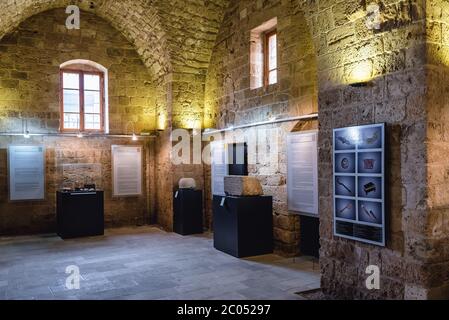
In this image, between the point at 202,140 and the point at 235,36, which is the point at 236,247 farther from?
the point at 235,36

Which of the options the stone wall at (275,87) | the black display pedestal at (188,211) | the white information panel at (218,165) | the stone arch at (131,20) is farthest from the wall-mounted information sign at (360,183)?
the stone arch at (131,20)

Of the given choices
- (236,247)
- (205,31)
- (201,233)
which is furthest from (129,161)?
(236,247)

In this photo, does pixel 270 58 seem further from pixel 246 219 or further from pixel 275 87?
pixel 246 219

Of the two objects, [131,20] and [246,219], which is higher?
[131,20]

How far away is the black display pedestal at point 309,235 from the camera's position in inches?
234

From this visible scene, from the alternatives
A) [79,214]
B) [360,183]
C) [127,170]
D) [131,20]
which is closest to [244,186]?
[360,183]

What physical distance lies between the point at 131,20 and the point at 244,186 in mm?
4676

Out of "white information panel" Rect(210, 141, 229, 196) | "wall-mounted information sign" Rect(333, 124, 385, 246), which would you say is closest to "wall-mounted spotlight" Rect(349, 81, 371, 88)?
"wall-mounted information sign" Rect(333, 124, 385, 246)

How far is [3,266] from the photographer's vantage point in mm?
5613

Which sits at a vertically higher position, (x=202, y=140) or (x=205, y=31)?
(x=205, y=31)

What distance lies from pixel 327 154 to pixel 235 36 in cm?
404

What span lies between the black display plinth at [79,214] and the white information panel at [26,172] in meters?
0.61

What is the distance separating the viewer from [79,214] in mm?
7621
